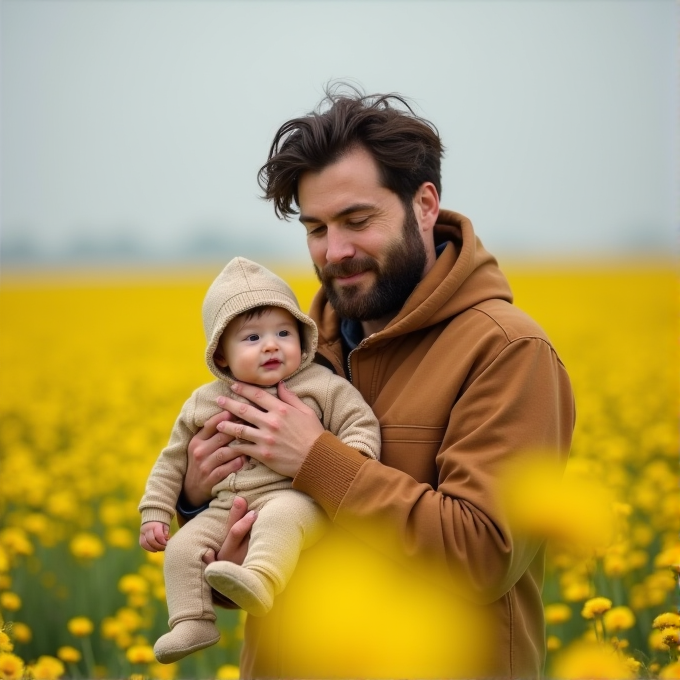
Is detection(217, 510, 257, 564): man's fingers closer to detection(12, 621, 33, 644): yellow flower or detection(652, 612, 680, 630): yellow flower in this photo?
detection(652, 612, 680, 630): yellow flower

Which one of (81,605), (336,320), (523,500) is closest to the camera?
(523,500)

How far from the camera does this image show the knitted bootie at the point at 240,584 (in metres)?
2.51

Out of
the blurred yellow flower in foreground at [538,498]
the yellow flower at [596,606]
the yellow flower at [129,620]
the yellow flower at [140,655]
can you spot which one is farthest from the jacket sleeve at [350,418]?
the yellow flower at [129,620]

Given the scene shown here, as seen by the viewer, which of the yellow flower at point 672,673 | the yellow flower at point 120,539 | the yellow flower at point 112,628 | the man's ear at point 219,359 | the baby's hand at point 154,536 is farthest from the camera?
the yellow flower at point 120,539

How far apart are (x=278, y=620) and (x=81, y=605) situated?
199 cm

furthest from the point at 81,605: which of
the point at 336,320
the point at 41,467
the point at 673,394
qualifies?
the point at 673,394

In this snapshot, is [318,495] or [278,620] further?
[278,620]

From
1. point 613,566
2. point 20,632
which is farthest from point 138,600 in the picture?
point 613,566

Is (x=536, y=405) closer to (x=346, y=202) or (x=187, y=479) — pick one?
(x=346, y=202)

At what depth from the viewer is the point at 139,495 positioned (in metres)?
5.86

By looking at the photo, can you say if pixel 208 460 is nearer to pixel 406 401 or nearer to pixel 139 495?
pixel 406 401

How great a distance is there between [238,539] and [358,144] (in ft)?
4.49

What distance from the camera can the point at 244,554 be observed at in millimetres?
2801

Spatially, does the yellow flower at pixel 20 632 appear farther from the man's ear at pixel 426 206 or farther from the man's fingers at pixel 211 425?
the man's ear at pixel 426 206
